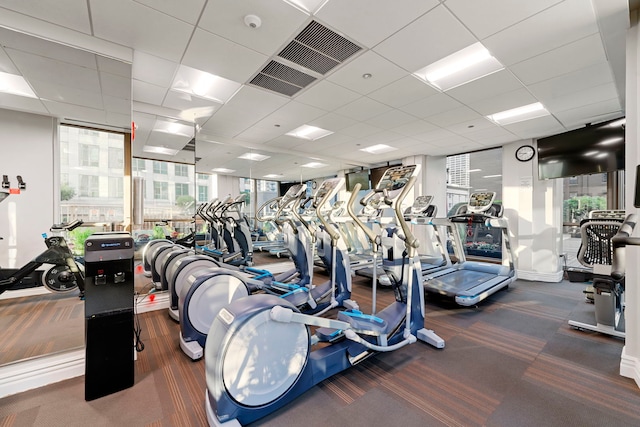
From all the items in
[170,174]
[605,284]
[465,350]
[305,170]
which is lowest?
[465,350]

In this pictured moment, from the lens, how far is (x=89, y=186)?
3129 mm

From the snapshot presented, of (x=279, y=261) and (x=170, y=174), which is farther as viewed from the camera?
(x=279, y=261)

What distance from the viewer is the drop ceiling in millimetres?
2158

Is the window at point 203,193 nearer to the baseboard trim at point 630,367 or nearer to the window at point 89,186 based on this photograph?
the window at point 89,186

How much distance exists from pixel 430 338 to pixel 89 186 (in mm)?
3999

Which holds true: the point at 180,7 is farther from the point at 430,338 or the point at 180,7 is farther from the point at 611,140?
the point at 611,140

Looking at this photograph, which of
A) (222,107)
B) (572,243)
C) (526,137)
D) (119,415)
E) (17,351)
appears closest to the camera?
(119,415)

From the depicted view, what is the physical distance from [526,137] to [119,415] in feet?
23.6

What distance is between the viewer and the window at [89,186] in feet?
10.1

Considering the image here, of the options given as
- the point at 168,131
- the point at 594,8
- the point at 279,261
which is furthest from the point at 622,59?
the point at 279,261

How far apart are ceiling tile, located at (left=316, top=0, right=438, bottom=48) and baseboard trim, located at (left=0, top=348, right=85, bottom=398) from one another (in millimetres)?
3430

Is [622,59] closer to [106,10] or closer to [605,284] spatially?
[605,284]

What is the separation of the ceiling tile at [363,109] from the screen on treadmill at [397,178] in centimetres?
128

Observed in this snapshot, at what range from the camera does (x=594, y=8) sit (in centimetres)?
213
